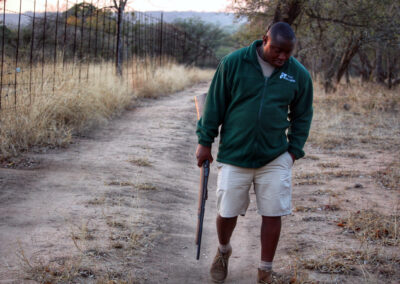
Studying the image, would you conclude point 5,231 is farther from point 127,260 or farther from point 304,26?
point 304,26

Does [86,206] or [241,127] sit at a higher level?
[241,127]

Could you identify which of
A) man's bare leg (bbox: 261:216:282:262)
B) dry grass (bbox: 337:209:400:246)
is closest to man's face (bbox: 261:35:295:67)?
man's bare leg (bbox: 261:216:282:262)

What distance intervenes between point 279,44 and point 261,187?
878mm

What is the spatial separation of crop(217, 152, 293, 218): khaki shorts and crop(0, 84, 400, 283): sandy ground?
58 centimetres

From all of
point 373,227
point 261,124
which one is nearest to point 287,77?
point 261,124

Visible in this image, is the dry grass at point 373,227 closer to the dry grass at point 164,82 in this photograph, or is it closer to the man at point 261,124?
the man at point 261,124

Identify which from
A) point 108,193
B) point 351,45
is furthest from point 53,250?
point 351,45

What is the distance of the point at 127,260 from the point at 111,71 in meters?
8.25

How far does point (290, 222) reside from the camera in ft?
13.7

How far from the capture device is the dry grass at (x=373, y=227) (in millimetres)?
3521

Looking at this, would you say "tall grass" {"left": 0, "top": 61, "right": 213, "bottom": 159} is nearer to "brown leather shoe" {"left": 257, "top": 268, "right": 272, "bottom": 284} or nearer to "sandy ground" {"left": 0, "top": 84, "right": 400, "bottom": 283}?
"sandy ground" {"left": 0, "top": 84, "right": 400, "bottom": 283}

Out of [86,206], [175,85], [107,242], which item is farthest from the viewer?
[175,85]

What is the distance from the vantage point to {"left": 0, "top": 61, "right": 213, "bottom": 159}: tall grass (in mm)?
5867

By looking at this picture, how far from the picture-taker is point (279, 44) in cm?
259
